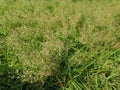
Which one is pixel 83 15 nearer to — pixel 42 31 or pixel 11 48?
pixel 42 31

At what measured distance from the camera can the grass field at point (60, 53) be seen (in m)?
2.22

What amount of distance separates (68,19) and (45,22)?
29 centimetres

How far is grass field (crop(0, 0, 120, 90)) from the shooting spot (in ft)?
7.28

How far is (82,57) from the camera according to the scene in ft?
7.90

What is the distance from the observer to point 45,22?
118 inches

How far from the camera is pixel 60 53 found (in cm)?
235

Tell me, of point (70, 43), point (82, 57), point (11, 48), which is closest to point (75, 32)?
point (70, 43)

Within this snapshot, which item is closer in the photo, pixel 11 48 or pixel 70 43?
pixel 11 48

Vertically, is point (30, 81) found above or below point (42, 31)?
below

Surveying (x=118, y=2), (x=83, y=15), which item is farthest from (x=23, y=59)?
(x=118, y=2)

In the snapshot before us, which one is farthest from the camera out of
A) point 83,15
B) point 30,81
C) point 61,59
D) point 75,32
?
point 83,15

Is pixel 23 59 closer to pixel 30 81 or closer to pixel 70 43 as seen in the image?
pixel 30 81

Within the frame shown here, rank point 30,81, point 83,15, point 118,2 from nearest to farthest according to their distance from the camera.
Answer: point 30,81 → point 83,15 → point 118,2

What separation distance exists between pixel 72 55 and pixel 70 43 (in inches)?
6.4
